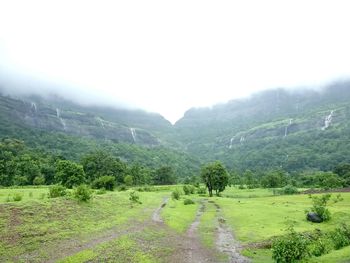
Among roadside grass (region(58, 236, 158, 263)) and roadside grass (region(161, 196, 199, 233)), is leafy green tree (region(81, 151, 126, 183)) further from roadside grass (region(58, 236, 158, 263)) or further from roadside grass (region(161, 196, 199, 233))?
roadside grass (region(58, 236, 158, 263))

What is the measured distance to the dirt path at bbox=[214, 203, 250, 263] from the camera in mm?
35750

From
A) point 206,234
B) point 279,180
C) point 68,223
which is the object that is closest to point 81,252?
point 68,223

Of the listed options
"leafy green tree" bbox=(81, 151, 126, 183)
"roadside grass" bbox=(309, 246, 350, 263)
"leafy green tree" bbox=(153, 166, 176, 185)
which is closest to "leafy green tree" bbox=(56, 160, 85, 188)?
"leafy green tree" bbox=(81, 151, 126, 183)

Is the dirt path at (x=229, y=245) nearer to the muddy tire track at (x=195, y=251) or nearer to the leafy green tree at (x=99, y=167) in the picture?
the muddy tire track at (x=195, y=251)

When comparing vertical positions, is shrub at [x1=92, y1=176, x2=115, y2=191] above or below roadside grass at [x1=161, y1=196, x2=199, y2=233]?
above

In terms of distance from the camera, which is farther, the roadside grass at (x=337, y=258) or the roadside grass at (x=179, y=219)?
the roadside grass at (x=179, y=219)

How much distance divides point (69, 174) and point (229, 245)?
69.7 meters

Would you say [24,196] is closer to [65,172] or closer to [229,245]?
[229,245]

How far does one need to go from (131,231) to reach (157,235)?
130 inches

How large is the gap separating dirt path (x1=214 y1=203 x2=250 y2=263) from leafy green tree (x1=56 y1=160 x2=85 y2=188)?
5699 centimetres

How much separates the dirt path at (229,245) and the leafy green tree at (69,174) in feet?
187

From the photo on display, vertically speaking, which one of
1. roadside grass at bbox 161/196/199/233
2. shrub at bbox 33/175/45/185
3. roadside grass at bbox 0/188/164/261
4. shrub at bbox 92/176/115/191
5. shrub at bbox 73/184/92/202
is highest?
shrub at bbox 33/175/45/185

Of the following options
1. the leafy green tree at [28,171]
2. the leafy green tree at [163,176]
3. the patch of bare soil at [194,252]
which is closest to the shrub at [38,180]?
the leafy green tree at [28,171]

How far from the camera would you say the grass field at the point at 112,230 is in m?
33.3
